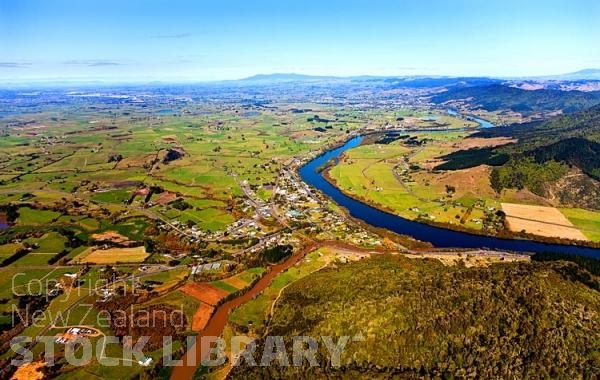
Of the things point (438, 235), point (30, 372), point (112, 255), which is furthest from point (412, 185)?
point (30, 372)

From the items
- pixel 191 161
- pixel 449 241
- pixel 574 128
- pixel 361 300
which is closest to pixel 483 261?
pixel 449 241

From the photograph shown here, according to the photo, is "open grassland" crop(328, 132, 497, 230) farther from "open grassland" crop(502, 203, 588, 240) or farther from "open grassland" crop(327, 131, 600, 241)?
"open grassland" crop(502, 203, 588, 240)

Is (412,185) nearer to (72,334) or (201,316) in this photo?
(201,316)

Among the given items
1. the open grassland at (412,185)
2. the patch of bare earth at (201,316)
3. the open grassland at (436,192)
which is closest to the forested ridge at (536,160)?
the open grassland at (436,192)

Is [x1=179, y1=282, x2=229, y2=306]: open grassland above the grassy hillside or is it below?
below

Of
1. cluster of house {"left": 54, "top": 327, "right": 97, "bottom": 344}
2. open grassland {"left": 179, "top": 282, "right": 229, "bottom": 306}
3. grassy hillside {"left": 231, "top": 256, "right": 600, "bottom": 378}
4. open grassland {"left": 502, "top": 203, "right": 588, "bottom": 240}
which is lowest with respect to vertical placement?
open grassland {"left": 502, "top": 203, "right": 588, "bottom": 240}

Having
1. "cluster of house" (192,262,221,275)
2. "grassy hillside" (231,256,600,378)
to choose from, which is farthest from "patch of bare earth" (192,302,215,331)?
"cluster of house" (192,262,221,275)
